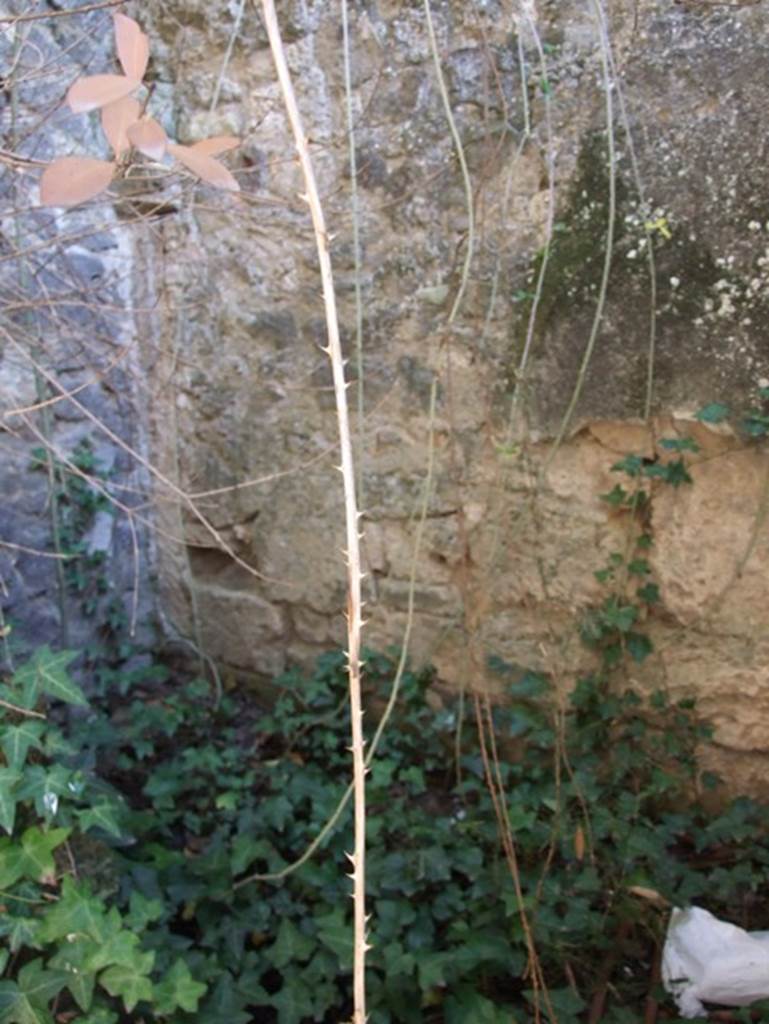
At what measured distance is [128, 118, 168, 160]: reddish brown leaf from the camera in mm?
1176

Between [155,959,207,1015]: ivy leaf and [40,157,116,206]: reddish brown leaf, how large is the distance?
1.41 metres

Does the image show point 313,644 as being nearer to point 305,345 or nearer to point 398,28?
point 305,345

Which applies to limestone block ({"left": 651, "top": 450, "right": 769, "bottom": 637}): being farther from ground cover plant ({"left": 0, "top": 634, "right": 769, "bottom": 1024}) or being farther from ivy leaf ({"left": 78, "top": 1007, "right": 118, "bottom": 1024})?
ivy leaf ({"left": 78, "top": 1007, "right": 118, "bottom": 1024})

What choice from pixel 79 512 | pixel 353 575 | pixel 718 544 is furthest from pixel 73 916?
pixel 718 544

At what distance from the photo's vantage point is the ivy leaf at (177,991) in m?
1.89

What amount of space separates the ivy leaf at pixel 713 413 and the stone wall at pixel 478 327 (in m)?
0.04

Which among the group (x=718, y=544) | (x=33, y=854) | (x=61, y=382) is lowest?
(x=33, y=854)

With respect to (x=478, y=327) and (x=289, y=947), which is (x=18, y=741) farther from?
(x=478, y=327)

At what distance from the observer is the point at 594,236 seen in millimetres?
2342

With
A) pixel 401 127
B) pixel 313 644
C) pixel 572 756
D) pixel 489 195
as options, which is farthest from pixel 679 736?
pixel 401 127

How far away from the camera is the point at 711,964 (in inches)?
79.7

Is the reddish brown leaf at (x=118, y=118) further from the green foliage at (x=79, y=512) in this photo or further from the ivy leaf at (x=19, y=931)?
the green foliage at (x=79, y=512)

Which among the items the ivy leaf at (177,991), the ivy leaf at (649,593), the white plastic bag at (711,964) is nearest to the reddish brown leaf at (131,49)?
the ivy leaf at (177,991)

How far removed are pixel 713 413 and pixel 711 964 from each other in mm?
1096
